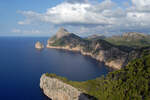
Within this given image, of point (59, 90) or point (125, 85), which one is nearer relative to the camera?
point (125, 85)

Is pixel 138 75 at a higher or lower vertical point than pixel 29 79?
higher

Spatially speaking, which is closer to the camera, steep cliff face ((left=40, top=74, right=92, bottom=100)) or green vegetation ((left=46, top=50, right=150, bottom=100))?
green vegetation ((left=46, top=50, right=150, bottom=100))

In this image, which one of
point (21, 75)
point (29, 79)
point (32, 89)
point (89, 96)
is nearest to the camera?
point (89, 96)

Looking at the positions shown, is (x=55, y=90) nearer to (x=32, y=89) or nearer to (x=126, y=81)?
(x=32, y=89)

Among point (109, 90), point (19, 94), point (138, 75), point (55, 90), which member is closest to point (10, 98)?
point (19, 94)

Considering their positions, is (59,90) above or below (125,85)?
below
